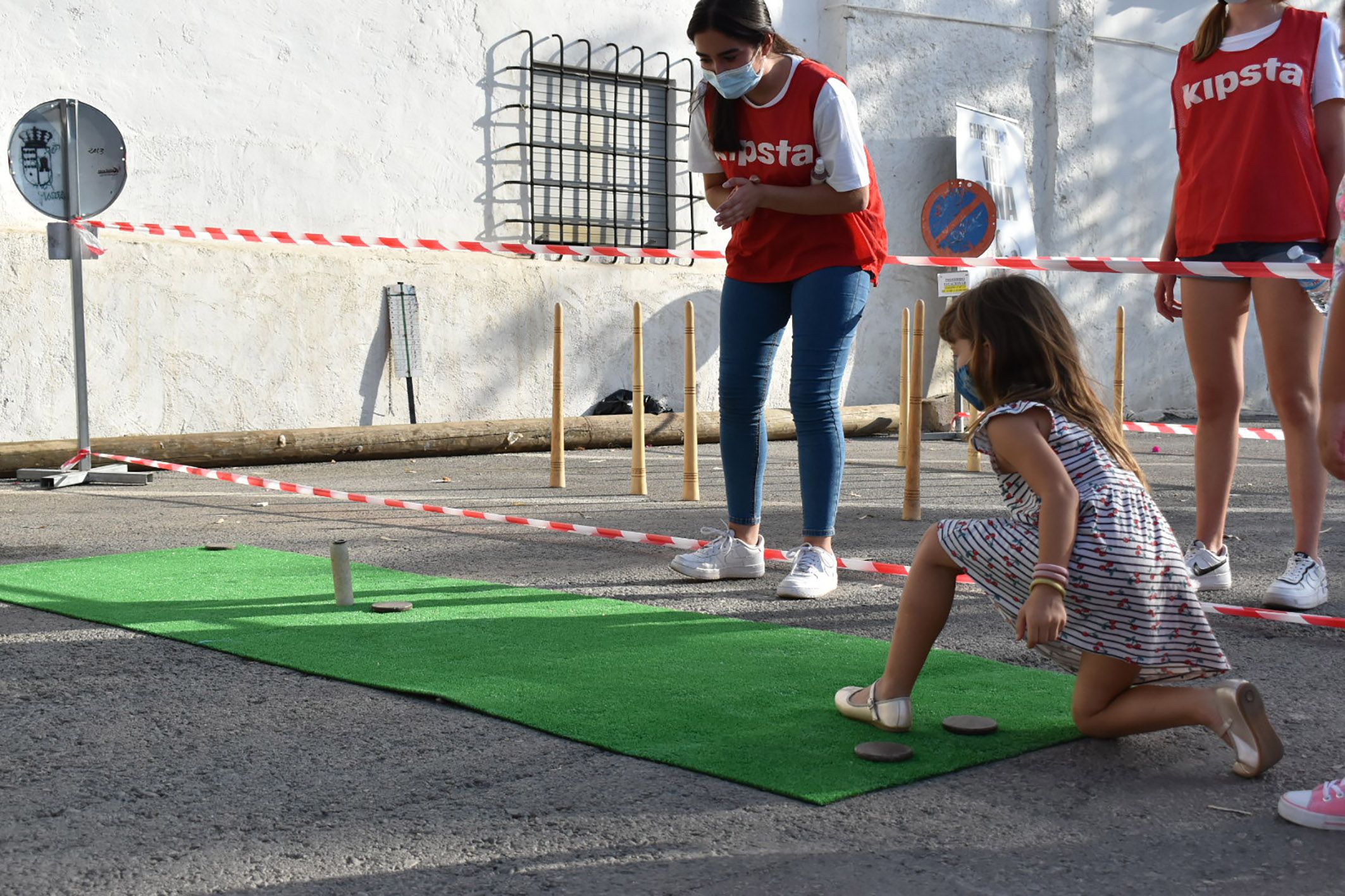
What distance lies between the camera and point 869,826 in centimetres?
222

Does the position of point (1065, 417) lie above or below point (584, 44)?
below

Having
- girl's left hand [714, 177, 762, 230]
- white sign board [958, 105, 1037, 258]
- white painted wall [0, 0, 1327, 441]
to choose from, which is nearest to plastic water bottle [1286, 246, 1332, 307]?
girl's left hand [714, 177, 762, 230]

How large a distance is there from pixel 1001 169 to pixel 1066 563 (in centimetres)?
1311

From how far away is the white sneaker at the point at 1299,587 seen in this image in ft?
13.1

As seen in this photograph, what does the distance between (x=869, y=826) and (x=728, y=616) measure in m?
1.78

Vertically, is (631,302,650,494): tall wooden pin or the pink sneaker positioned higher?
(631,302,650,494): tall wooden pin

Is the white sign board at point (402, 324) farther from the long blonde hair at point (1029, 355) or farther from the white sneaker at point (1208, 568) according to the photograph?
the long blonde hair at point (1029, 355)

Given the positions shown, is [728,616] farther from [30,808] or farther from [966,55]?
[966,55]

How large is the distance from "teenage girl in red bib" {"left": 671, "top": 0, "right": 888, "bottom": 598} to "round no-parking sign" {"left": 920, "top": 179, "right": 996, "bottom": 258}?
29.0 ft

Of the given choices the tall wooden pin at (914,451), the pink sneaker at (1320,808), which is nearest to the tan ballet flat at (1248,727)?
the pink sneaker at (1320,808)

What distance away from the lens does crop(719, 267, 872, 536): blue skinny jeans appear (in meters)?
4.39

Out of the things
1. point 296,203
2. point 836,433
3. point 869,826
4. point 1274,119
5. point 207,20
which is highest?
point 207,20

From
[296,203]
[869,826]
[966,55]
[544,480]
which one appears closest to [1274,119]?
[869,826]

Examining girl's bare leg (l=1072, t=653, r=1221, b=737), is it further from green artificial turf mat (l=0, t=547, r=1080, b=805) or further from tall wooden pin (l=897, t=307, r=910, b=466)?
tall wooden pin (l=897, t=307, r=910, b=466)
